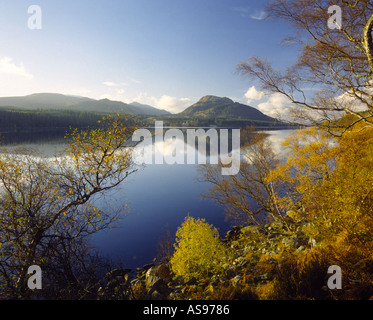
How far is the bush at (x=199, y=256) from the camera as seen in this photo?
12.3 m

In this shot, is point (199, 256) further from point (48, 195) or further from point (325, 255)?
point (48, 195)

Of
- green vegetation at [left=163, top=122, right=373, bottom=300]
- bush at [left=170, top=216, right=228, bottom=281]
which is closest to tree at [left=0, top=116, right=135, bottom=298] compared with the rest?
green vegetation at [left=163, top=122, right=373, bottom=300]

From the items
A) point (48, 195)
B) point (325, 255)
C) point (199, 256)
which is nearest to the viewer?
point (325, 255)

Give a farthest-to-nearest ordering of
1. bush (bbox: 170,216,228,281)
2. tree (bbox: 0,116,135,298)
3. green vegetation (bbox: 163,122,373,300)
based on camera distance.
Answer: bush (bbox: 170,216,228,281)
tree (bbox: 0,116,135,298)
green vegetation (bbox: 163,122,373,300)

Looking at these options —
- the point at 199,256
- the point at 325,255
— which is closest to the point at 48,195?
the point at 199,256

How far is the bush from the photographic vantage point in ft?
40.5

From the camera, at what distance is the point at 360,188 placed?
26.1 feet

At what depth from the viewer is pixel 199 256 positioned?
1347cm

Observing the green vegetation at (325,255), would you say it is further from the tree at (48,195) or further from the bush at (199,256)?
the tree at (48,195)

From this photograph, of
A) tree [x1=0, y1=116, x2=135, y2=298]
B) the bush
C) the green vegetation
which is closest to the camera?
the green vegetation

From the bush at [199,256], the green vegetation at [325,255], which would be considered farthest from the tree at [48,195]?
the bush at [199,256]

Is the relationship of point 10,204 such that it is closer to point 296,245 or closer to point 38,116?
point 296,245

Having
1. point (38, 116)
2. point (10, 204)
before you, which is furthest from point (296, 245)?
point (38, 116)

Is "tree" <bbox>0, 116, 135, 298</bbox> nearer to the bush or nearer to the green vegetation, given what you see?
the green vegetation
